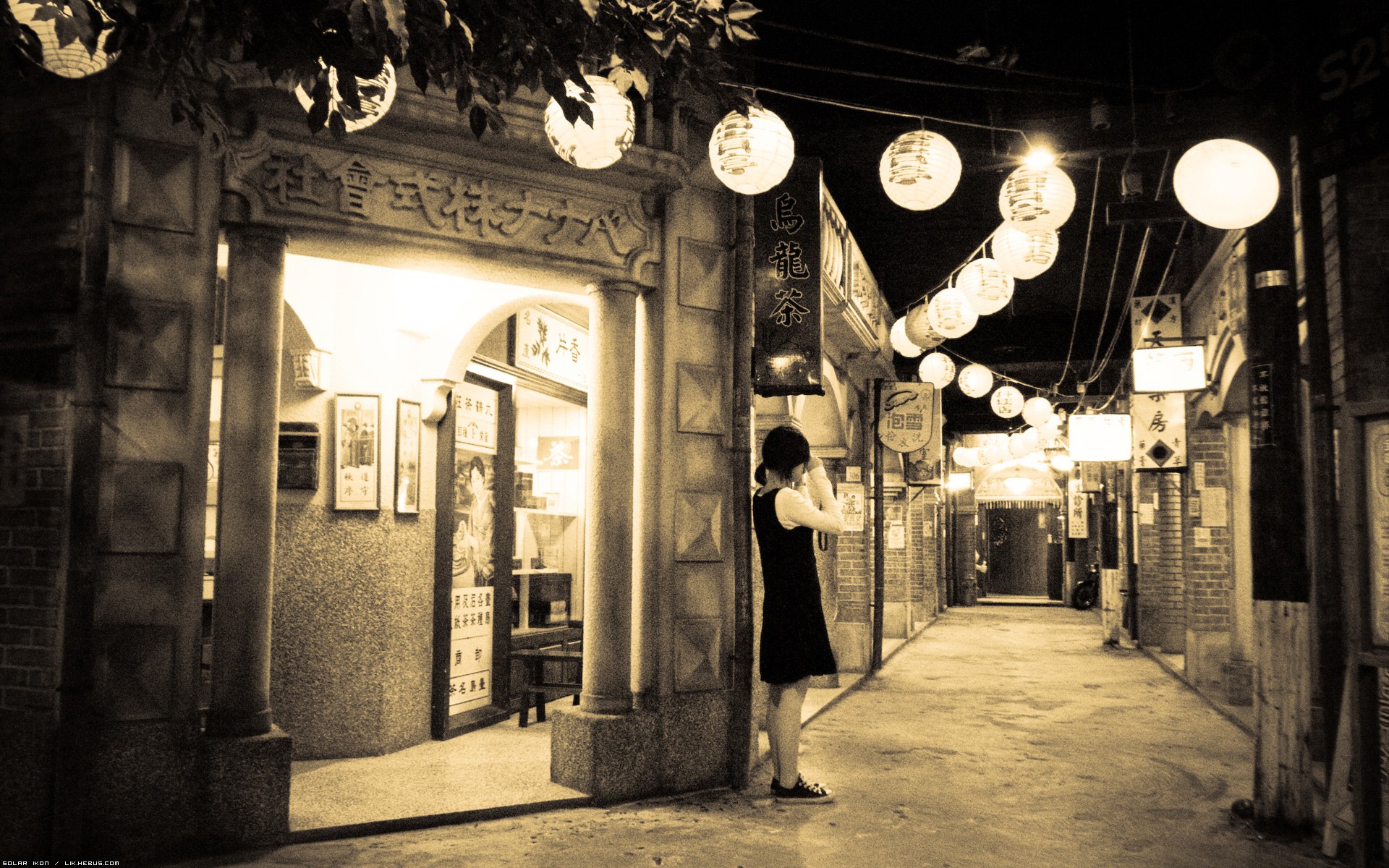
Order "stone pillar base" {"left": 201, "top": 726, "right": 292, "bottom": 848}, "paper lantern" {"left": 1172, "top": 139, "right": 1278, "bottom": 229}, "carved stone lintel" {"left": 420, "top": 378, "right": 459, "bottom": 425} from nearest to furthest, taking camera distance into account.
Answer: "stone pillar base" {"left": 201, "top": 726, "right": 292, "bottom": 848}
"paper lantern" {"left": 1172, "top": 139, "right": 1278, "bottom": 229}
"carved stone lintel" {"left": 420, "top": 378, "right": 459, "bottom": 425}

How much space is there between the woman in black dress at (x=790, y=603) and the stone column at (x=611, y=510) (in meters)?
0.91

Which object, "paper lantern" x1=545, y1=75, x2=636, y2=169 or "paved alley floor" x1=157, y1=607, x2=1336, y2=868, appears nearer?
"paved alley floor" x1=157, y1=607, x2=1336, y2=868

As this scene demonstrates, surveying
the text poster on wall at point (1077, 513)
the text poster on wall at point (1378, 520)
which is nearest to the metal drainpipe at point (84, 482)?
the text poster on wall at point (1378, 520)

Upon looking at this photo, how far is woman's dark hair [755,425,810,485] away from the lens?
6.16 metres

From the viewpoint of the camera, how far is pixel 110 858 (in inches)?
187

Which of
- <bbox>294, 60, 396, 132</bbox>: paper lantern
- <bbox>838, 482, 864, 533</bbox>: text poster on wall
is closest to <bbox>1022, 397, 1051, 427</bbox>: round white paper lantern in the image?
<bbox>838, 482, 864, 533</bbox>: text poster on wall

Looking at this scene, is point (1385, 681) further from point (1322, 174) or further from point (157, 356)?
point (157, 356)

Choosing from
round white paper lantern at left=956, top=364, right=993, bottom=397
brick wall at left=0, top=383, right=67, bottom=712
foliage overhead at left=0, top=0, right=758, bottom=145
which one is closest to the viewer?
foliage overhead at left=0, top=0, right=758, bottom=145

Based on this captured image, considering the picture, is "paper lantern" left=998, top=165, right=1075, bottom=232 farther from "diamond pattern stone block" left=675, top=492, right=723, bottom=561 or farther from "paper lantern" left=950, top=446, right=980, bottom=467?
"paper lantern" left=950, top=446, right=980, bottom=467

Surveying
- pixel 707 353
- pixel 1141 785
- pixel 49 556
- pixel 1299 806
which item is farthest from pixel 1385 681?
pixel 49 556

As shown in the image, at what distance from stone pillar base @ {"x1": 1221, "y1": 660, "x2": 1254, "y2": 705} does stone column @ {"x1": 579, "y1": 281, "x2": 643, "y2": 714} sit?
24.0 ft

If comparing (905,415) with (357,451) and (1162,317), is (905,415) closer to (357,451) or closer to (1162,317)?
(1162,317)

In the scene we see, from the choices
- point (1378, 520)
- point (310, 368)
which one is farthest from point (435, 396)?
point (1378, 520)

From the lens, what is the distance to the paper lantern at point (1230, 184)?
5.52m
